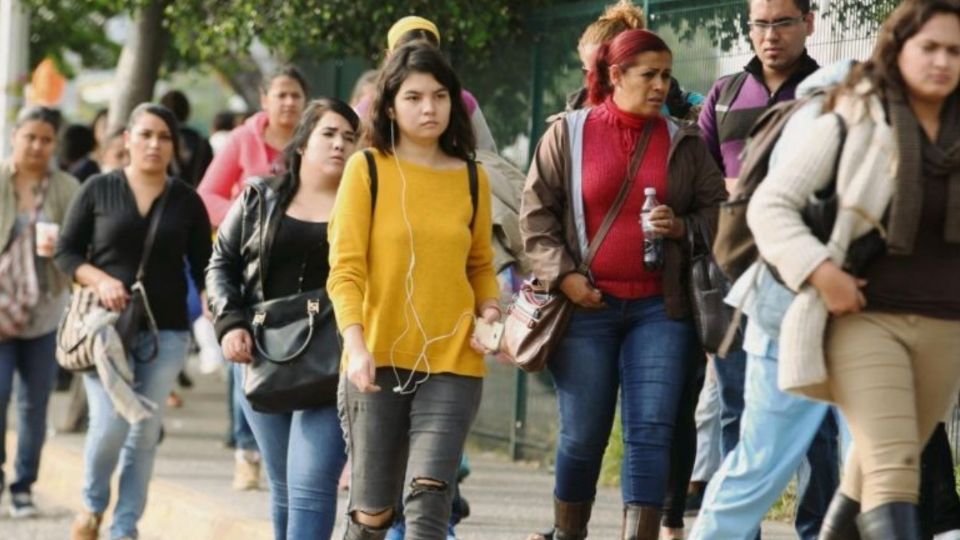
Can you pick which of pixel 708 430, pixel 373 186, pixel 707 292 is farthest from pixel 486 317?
pixel 708 430

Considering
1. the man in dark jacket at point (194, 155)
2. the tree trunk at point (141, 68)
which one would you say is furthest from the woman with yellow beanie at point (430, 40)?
the tree trunk at point (141, 68)

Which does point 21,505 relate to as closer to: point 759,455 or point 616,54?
point 616,54

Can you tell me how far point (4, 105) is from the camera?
749 inches

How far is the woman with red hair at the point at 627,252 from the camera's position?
26.4 ft

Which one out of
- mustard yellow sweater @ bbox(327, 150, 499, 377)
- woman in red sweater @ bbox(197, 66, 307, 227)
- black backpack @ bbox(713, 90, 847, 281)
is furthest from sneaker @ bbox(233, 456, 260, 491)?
black backpack @ bbox(713, 90, 847, 281)

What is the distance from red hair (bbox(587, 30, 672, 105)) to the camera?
26.5 ft

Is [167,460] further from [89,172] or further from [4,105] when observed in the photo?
[4,105]

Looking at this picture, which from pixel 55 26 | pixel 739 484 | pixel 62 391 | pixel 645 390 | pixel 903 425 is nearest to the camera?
pixel 903 425

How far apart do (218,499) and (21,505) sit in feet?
3.76

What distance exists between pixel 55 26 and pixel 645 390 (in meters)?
13.9

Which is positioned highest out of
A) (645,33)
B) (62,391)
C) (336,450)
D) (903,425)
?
(645,33)

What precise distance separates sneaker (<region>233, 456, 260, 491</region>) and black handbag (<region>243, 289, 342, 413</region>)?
3577 mm

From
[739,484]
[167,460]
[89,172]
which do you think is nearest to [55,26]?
[89,172]

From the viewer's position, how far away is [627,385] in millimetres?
8117
